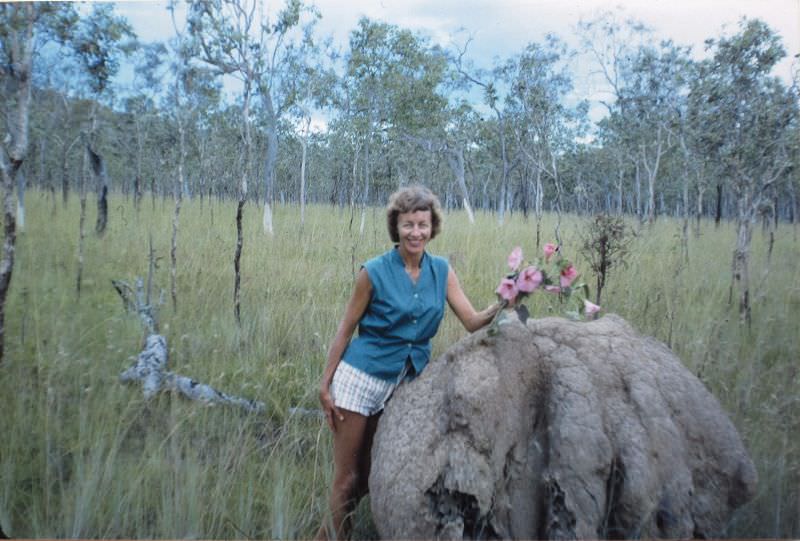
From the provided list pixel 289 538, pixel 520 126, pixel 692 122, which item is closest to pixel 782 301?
pixel 692 122

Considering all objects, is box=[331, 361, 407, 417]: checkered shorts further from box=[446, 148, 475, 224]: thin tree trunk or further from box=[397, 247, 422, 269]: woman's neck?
box=[446, 148, 475, 224]: thin tree trunk

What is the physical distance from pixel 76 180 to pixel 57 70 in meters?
0.53

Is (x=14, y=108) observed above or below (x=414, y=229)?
above

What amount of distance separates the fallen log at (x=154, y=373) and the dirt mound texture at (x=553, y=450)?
3.04ft

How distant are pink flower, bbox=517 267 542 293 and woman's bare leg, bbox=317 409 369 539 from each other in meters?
0.85

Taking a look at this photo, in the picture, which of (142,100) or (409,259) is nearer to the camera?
(409,259)

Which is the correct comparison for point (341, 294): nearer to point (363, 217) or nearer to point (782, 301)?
point (363, 217)

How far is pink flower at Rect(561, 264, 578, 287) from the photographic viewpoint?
78.4 inches

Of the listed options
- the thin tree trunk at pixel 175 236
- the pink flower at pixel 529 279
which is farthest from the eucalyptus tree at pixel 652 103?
the thin tree trunk at pixel 175 236

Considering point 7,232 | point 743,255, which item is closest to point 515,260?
point 743,255

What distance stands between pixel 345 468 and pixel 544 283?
1.15 meters

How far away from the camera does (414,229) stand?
1.93m

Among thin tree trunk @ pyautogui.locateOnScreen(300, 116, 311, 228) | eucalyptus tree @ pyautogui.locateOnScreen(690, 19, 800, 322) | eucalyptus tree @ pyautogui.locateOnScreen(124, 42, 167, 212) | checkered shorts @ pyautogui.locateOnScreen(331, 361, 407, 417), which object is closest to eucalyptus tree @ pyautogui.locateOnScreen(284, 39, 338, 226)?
thin tree trunk @ pyautogui.locateOnScreen(300, 116, 311, 228)

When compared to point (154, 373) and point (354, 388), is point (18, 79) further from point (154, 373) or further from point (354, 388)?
point (354, 388)
